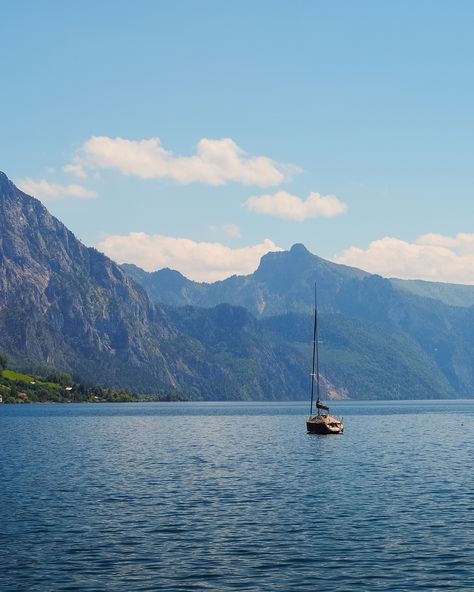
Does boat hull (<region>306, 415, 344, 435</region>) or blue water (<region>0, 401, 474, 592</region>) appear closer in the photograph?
blue water (<region>0, 401, 474, 592</region>)

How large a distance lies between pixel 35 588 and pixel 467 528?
112 feet

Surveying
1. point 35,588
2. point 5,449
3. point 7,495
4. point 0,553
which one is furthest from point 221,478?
point 5,449

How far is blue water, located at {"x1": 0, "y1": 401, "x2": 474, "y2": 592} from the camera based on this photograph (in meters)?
51.2

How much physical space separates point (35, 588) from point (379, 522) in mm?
30635

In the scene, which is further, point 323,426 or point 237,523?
point 323,426

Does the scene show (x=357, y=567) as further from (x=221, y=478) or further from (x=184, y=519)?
(x=221, y=478)

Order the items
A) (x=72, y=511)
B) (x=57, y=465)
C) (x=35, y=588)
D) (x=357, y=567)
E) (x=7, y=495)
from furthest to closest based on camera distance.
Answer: (x=57, y=465), (x=7, y=495), (x=72, y=511), (x=357, y=567), (x=35, y=588)

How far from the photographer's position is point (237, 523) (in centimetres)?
6875

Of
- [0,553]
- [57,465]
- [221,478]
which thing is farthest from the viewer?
[57,465]

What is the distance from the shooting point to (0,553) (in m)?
57.8

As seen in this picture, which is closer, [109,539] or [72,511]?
[109,539]

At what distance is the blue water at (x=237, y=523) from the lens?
168 ft

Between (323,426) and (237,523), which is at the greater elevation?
(323,426)

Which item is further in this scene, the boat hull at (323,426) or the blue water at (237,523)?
the boat hull at (323,426)
